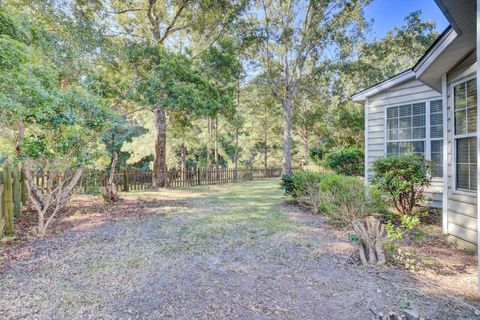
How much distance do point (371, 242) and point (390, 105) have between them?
5024 mm

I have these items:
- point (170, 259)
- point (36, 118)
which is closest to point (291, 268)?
point (170, 259)

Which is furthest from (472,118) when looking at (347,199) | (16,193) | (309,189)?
(16,193)

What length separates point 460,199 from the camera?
4.11 metres

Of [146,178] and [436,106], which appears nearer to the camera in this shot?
[436,106]

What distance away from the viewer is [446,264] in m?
3.52

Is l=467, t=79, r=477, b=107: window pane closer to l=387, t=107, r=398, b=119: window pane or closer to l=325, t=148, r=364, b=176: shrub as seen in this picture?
l=387, t=107, r=398, b=119: window pane

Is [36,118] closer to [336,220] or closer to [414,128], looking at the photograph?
[336,220]

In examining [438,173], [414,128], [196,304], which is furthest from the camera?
[414,128]

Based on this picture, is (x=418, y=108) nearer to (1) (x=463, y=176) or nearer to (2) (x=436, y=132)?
(2) (x=436, y=132)

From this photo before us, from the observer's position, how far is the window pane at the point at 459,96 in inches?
160

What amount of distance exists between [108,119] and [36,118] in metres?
1.56

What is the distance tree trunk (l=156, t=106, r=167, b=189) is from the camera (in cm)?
1194

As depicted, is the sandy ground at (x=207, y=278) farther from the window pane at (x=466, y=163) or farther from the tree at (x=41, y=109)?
the window pane at (x=466, y=163)

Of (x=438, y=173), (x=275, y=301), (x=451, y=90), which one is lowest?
(x=275, y=301)
